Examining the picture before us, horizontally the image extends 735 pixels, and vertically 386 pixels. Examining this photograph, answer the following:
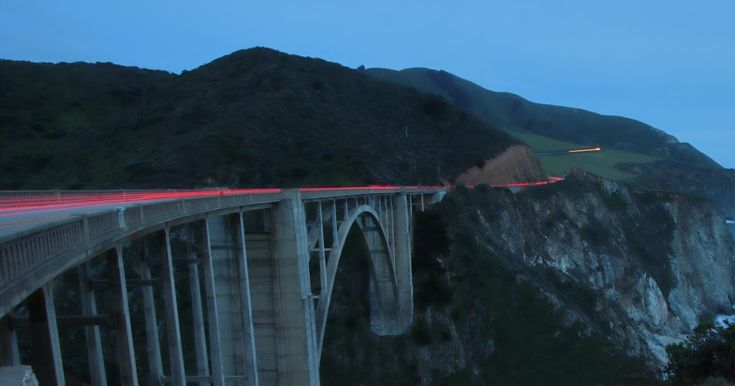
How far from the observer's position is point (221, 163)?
6156cm

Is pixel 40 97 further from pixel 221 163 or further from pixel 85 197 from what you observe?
pixel 85 197

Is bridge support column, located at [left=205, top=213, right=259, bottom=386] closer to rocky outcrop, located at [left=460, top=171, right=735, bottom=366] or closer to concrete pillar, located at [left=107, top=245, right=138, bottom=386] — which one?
concrete pillar, located at [left=107, top=245, right=138, bottom=386]

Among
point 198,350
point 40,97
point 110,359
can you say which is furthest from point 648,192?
point 40,97

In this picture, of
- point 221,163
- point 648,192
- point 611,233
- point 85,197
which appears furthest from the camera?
point 648,192

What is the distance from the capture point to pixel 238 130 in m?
68.5

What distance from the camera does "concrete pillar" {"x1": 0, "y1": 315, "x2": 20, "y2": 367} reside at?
249 inches

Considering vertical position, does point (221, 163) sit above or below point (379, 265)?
above

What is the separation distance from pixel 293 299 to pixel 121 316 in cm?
1377

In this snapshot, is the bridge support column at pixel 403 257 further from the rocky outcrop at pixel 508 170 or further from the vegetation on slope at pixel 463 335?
the rocky outcrop at pixel 508 170

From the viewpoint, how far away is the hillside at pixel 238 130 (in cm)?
6284

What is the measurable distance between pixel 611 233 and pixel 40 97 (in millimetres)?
95327

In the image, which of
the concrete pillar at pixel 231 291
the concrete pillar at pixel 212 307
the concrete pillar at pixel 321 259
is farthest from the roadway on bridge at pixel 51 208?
the concrete pillar at pixel 321 259

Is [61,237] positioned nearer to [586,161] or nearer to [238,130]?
[238,130]

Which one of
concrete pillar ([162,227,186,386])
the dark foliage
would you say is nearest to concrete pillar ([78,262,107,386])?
concrete pillar ([162,227,186,386])
